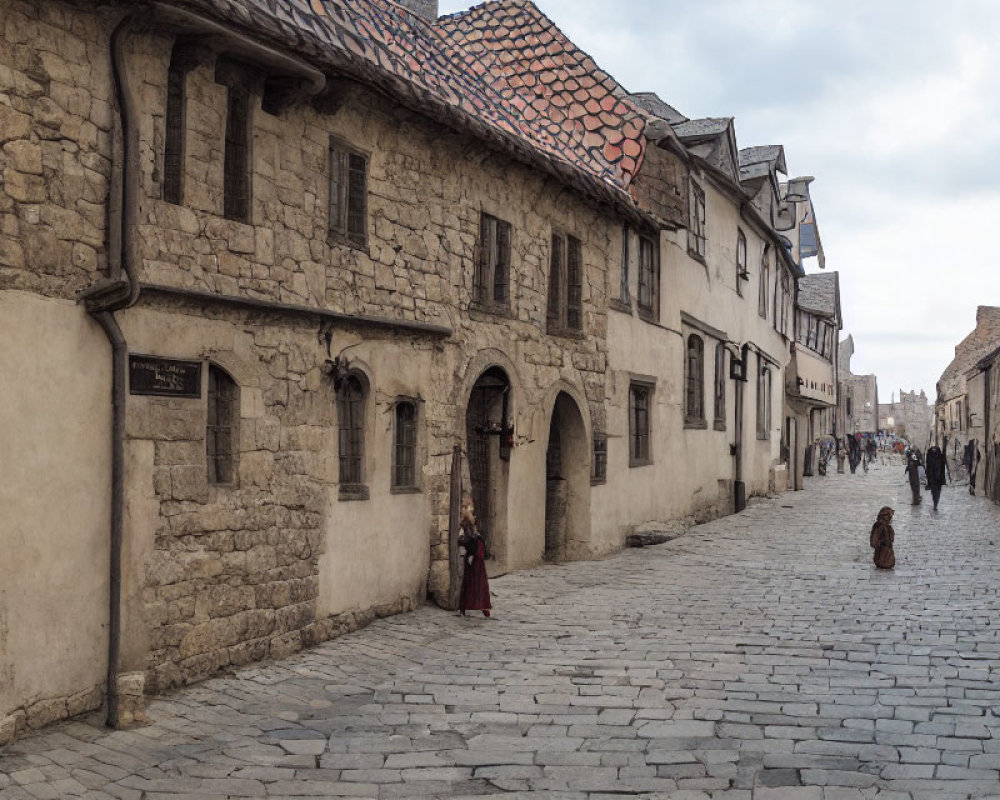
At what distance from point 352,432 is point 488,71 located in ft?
30.8

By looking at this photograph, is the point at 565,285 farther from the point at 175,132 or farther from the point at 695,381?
the point at 175,132

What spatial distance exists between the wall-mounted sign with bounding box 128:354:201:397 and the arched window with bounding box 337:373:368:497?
2.08 meters

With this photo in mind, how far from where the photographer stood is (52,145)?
740 centimetres

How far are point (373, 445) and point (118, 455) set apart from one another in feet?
11.3

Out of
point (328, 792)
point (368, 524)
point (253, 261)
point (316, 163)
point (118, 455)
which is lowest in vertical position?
point (328, 792)

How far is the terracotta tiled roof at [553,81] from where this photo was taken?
17.9m

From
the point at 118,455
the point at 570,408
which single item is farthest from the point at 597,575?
the point at 118,455

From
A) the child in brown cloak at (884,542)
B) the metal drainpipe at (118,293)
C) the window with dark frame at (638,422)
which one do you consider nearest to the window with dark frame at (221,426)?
the metal drainpipe at (118,293)

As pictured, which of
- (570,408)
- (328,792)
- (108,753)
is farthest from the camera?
(570,408)

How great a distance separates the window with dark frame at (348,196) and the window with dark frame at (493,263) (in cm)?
252

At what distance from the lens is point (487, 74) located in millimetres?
17938

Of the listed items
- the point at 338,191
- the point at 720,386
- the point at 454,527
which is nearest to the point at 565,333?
the point at 454,527

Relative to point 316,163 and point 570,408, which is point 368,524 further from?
point 570,408

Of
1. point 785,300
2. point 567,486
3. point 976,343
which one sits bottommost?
point 567,486
